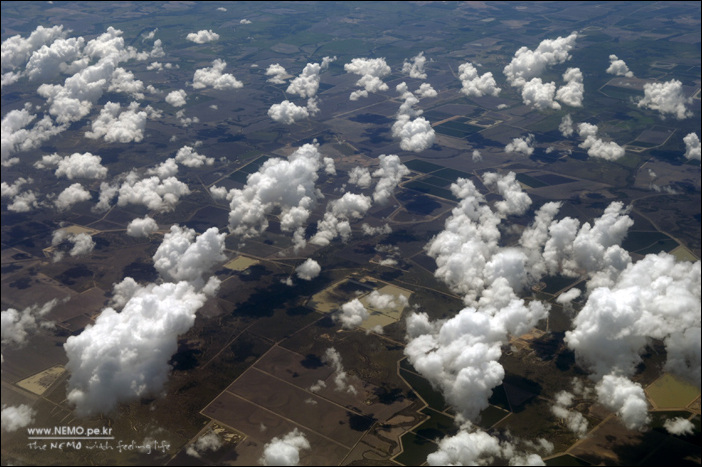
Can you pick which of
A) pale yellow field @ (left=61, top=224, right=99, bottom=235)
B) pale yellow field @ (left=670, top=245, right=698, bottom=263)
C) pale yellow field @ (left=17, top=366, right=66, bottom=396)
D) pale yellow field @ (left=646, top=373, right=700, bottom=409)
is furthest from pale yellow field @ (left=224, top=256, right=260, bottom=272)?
pale yellow field @ (left=670, top=245, right=698, bottom=263)

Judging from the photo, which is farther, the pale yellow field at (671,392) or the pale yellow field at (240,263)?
the pale yellow field at (240,263)

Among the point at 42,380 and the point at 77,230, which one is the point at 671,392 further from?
the point at 77,230

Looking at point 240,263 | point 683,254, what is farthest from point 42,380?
point 683,254

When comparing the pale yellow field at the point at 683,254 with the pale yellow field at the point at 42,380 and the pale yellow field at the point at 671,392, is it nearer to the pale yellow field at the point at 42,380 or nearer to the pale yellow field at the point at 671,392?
the pale yellow field at the point at 671,392

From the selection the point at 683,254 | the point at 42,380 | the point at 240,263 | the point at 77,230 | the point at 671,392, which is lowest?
the point at 671,392

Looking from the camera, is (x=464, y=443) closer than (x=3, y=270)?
Yes

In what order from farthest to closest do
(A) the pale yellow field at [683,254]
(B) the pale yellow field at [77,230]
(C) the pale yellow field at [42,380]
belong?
(B) the pale yellow field at [77,230] → (A) the pale yellow field at [683,254] → (C) the pale yellow field at [42,380]

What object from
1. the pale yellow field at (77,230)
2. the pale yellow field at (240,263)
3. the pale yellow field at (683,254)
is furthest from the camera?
the pale yellow field at (77,230)

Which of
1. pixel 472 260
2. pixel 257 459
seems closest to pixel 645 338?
pixel 472 260

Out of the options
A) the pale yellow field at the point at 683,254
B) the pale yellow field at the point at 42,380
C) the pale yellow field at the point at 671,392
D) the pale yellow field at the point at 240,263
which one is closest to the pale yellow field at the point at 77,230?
the pale yellow field at the point at 240,263

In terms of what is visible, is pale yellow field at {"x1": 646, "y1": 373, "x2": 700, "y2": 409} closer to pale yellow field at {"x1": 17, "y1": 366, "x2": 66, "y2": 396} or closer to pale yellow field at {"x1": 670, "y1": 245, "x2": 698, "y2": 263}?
pale yellow field at {"x1": 670, "y1": 245, "x2": 698, "y2": 263}

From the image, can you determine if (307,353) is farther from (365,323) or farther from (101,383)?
(101,383)
